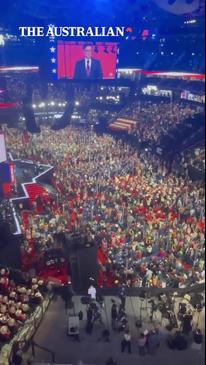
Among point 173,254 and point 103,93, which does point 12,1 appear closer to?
point 173,254

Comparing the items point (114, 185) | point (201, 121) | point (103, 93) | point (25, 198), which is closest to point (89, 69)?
point (114, 185)

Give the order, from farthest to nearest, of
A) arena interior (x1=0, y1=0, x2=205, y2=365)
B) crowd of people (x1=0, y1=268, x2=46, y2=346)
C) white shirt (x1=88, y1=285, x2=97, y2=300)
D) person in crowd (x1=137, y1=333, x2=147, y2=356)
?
white shirt (x1=88, y1=285, x2=97, y2=300) < arena interior (x1=0, y1=0, x2=205, y2=365) < crowd of people (x1=0, y1=268, x2=46, y2=346) < person in crowd (x1=137, y1=333, x2=147, y2=356)

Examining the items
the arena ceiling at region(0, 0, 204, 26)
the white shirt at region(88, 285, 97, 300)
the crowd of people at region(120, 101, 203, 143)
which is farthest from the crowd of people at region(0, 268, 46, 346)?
the crowd of people at region(120, 101, 203, 143)

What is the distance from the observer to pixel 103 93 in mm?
35000

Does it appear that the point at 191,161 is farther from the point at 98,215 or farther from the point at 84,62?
the point at 84,62

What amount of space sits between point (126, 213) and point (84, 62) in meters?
7.17

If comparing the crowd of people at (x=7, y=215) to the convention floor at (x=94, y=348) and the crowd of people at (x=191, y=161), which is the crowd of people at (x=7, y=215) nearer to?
the convention floor at (x=94, y=348)

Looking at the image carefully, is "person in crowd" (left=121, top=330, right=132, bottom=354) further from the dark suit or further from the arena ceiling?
the dark suit

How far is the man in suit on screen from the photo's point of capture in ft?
52.5

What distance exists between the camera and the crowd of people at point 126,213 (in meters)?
11.5

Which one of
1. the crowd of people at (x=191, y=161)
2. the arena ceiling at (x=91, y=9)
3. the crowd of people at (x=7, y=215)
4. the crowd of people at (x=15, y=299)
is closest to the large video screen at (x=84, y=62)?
the arena ceiling at (x=91, y=9)

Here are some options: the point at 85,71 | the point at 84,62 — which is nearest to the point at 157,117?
the point at 85,71

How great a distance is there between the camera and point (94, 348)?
8695 mm

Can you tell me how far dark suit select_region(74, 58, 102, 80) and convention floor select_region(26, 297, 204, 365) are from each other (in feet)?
36.0
